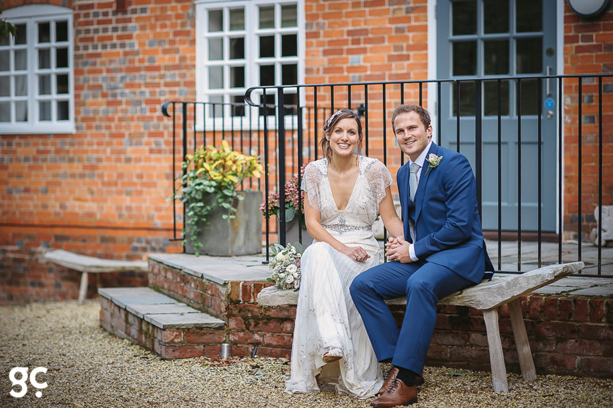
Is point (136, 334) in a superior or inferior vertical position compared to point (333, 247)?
inferior

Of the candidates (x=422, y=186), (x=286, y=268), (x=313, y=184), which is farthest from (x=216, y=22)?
(x=422, y=186)

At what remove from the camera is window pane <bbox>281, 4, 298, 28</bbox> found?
6.52 m

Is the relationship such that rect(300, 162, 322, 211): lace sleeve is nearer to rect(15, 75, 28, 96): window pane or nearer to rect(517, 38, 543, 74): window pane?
rect(517, 38, 543, 74): window pane

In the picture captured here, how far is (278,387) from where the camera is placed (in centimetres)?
329

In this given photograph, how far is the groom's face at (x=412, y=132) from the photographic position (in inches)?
126

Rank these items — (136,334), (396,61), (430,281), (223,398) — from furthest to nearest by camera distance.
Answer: (396,61)
(136,334)
(223,398)
(430,281)

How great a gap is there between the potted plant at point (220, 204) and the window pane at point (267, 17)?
216 centimetres

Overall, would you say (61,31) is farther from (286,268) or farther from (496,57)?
(286,268)

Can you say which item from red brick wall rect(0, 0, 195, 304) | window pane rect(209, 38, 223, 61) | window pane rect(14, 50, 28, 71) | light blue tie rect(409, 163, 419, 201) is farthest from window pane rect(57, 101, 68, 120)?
light blue tie rect(409, 163, 419, 201)

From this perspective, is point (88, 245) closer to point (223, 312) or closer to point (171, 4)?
point (171, 4)

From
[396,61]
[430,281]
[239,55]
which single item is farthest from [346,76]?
[430,281]

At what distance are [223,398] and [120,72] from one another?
490 cm

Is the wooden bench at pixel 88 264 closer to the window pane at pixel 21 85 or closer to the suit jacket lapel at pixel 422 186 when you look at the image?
the window pane at pixel 21 85

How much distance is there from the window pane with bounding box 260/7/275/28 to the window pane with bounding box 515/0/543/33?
2.39 m
